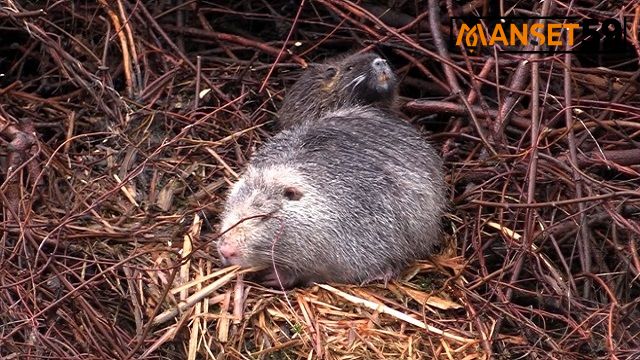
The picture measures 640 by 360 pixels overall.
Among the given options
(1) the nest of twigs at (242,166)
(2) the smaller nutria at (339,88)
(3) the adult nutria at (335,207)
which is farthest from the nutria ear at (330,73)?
(3) the adult nutria at (335,207)

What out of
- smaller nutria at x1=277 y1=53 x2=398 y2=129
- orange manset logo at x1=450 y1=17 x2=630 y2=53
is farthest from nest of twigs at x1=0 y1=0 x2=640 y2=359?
smaller nutria at x1=277 y1=53 x2=398 y2=129

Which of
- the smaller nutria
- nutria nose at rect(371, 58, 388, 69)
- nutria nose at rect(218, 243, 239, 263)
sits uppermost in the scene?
nutria nose at rect(371, 58, 388, 69)

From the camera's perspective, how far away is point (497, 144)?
5492mm

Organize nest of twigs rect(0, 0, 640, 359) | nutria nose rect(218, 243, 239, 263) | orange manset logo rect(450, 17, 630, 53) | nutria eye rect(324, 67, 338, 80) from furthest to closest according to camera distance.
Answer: nutria eye rect(324, 67, 338, 80)
orange manset logo rect(450, 17, 630, 53)
nutria nose rect(218, 243, 239, 263)
nest of twigs rect(0, 0, 640, 359)

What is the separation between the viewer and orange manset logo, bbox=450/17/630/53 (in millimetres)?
5628

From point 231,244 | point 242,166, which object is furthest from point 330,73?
point 231,244

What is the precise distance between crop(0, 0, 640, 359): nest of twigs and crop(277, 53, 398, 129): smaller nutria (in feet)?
0.67

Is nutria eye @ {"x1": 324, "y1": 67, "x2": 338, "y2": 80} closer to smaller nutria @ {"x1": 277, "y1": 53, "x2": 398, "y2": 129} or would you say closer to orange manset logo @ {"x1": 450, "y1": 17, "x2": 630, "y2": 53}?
smaller nutria @ {"x1": 277, "y1": 53, "x2": 398, "y2": 129}

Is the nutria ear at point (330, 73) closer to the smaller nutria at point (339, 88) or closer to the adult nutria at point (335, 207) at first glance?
the smaller nutria at point (339, 88)

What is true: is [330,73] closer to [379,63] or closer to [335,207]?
[379,63]

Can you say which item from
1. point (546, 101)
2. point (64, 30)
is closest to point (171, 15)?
point (64, 30)

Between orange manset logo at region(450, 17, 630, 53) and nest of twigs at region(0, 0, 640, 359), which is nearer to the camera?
nest of twigs at region(0, 0, 640, 359)

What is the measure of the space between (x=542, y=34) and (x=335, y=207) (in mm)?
1544

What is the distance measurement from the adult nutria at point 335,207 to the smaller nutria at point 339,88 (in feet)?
1.21
